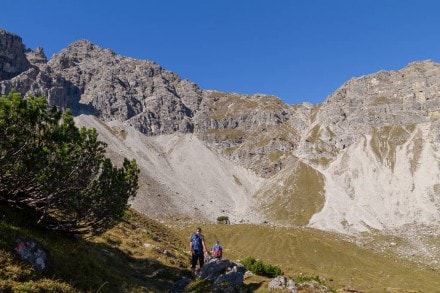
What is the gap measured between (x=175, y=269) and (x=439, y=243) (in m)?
159

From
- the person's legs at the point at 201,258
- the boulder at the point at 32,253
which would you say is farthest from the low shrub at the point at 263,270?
the boulder at the point at 32,253

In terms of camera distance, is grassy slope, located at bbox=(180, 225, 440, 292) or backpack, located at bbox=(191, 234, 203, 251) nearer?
backpack, located at bbox=(191, 234, 203, 251)

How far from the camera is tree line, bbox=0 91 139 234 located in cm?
1803

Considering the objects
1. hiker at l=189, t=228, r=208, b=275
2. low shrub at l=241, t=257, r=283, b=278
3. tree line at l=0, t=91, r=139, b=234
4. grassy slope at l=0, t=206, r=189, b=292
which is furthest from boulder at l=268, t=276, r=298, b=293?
low shrub at l=241, t=257, r=283, b=278

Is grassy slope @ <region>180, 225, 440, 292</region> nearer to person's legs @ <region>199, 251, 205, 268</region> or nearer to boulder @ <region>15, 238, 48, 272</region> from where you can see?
person's legs @ <region>199, 251, 205, 268</region>

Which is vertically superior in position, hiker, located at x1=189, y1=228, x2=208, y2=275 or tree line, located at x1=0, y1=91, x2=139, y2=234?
tree line, located at x1=0, y1=91, x2=139, y2=234

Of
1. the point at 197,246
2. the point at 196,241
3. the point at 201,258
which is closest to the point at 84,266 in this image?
the point at 196,241

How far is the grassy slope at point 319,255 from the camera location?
10162 centimetres

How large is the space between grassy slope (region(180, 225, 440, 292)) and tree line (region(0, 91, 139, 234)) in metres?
75.8

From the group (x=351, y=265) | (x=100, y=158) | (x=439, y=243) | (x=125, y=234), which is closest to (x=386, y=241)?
(x=439, y=243)

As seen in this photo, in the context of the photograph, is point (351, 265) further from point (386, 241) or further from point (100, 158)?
point (100, 158)

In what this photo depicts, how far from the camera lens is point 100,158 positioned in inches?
899

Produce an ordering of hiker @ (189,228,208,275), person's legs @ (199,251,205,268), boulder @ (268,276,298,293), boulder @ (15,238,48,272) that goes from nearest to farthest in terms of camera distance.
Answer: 1. boulder @ (15,238,48,272)
2. boulder @ (268,276,298,293)
3. hiker @ (189,228,208,275)
4. person's legs @ (199,251,205,268)

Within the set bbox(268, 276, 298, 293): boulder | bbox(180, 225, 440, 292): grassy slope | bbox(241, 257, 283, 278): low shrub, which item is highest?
bbox(268, 276, 298, 293): boulder
